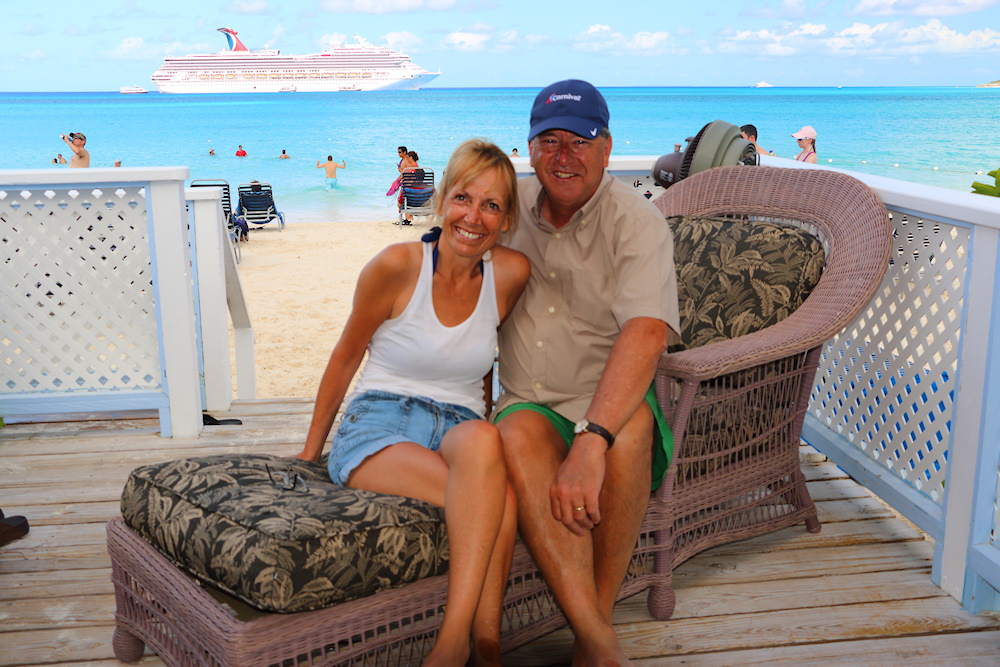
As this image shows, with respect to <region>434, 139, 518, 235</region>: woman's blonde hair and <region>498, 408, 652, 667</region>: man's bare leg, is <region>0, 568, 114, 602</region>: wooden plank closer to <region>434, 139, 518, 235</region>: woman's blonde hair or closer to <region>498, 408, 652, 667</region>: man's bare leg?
<region>498, 408, 652, 667</region>: man's bare leg

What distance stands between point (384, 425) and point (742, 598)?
1059 millimetres

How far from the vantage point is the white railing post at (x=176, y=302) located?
3.00 m

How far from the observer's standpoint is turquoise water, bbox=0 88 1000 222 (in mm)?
23688

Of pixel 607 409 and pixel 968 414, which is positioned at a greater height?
pixel 607 409

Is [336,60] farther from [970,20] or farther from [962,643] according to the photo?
[962,643]

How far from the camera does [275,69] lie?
7600 centimetres

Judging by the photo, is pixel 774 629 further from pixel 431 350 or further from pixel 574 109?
pixel 574 109

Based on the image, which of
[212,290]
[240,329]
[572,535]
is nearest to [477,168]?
[572,535]

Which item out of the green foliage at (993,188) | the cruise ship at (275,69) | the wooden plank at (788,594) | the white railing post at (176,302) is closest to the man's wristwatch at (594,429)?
the wooden plank at (788,594)

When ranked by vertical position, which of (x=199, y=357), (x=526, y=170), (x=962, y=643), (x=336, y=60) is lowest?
(x=962, y=643)

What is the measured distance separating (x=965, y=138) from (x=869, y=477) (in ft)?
116

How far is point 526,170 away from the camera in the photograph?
353cm

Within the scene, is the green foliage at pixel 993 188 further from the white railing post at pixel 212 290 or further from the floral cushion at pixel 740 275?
the white railing post at pixel 212 290

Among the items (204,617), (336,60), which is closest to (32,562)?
(204,617)
